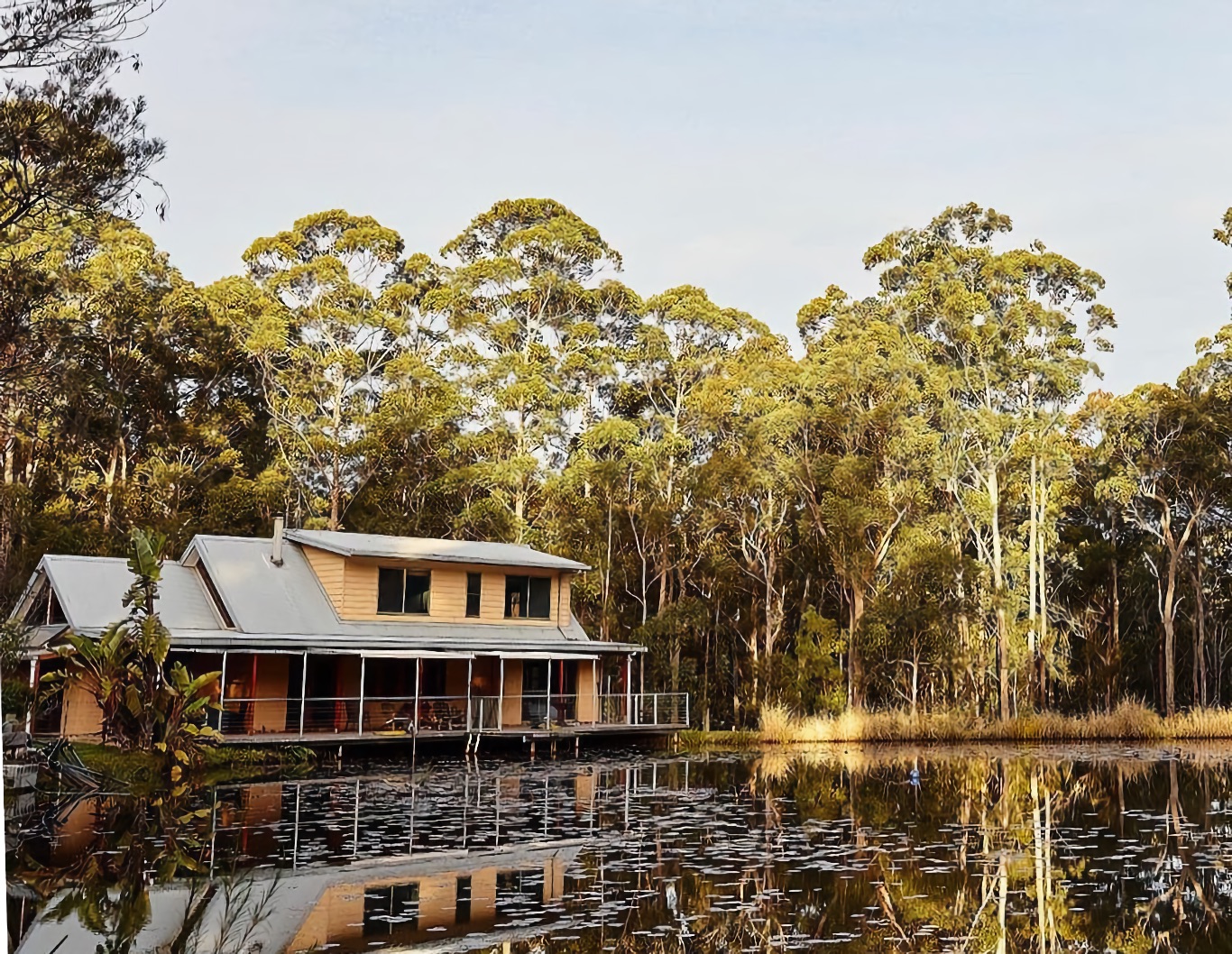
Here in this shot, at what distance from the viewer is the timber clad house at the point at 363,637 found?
2927 cm

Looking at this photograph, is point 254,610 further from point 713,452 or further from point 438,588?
point 713,452

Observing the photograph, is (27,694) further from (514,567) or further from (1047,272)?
(1047,272)

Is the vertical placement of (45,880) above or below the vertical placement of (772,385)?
below

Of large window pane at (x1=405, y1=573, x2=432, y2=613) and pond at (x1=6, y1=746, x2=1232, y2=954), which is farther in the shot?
large window pane at (x1=405, y1=573, x2=432, y2=613)

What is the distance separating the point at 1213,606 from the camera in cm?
5253

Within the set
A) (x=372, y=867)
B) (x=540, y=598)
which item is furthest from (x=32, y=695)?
(x=372, y=867)

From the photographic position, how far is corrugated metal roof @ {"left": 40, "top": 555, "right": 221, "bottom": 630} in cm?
2862

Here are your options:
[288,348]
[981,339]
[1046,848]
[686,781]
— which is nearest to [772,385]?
[981,339]

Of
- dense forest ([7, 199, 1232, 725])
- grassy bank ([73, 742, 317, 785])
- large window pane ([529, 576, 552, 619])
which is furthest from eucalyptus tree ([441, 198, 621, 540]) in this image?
grassy bank ([73, 742, 317, 785])

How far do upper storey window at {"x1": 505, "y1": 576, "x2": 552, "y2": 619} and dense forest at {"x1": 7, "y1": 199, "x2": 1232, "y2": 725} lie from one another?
5.41m

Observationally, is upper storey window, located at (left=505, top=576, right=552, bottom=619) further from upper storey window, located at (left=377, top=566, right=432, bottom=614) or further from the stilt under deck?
upper storey window, located at (left=377, top=566, right=432, bottom=614)

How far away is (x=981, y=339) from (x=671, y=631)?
14.7 metres

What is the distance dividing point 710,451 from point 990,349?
10.3 meters

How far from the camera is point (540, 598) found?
3594cm
